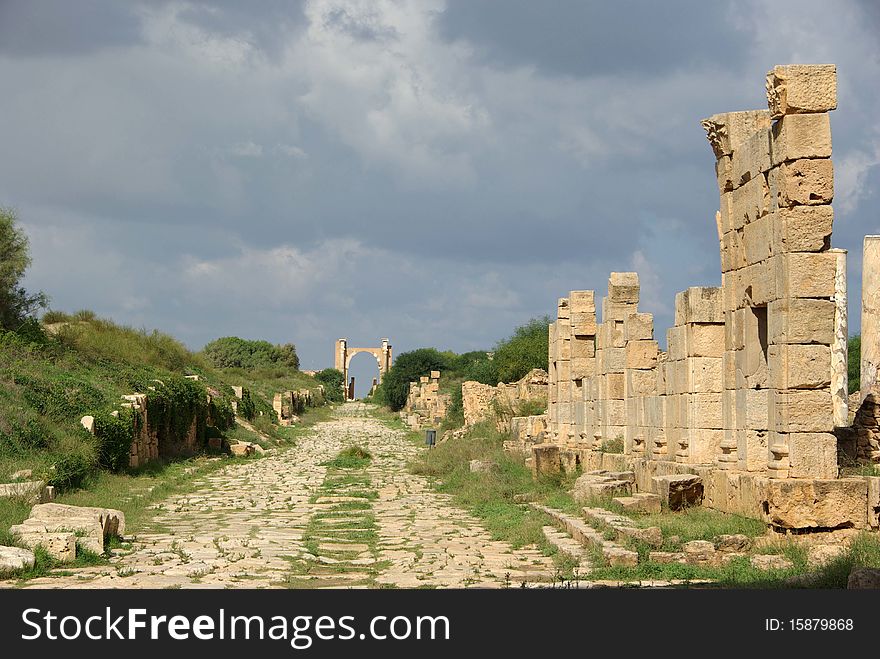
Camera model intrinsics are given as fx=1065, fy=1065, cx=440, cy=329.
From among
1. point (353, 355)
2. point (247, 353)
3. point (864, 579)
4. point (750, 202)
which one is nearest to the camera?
point (864, 579)

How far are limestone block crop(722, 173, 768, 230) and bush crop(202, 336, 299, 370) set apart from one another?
264 ft

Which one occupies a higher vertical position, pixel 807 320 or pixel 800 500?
pixel 807 320

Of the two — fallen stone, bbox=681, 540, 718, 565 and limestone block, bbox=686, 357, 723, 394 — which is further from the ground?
limestone block, bbox=686, 357, 723, 394

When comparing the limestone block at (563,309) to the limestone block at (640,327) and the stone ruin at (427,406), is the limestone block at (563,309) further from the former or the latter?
the stone ruin at (427,406)

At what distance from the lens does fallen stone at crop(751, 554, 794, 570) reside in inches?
368

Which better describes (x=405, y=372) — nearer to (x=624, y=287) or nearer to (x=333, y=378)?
(x=333, y=378)

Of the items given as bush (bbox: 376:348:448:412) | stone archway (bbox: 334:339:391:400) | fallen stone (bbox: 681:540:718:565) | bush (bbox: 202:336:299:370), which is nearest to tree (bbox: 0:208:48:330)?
fallen stone (bbox: 681:540:718:565)

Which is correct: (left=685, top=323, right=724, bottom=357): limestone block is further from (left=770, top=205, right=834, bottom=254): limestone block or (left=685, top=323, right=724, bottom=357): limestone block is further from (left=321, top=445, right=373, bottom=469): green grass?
(left=321, top=445, right=373, bottom=469): green grass

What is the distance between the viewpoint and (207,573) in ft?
31.6

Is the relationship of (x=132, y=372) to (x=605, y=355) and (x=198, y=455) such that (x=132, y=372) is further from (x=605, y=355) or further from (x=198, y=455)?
(x=605, y=355)

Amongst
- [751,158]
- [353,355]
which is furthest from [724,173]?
[353,355]

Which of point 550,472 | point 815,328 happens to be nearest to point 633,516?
point 815,328

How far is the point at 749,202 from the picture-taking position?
1304 centimetres

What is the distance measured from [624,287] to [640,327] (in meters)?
1.08
